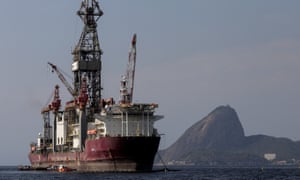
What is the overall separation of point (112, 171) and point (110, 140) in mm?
6631

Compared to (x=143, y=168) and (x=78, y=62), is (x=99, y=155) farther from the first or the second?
(x=78, y=62)

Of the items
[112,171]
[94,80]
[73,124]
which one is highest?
[94,80]

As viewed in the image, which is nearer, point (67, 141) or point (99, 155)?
point (99, 155)

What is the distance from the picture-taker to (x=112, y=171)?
137875 mm

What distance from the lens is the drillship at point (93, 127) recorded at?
136 m

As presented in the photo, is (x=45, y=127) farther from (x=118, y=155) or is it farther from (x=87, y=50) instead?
(x=118, y=155)

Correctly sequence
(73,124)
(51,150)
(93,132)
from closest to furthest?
1. (93,132)
2. (73,124)
3. (51,150)

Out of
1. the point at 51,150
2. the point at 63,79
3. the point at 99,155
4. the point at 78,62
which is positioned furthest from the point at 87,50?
the point at 99,155

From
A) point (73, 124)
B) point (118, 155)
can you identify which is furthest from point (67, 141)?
point (118, 155)

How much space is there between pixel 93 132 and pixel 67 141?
27.3 metres

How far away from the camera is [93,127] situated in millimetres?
152500

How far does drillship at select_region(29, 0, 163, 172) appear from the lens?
136000 mm

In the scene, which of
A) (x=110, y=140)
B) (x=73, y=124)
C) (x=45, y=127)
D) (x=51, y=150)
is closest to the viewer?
(x=110, y=140)

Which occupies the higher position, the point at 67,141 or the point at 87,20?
the point at 87,20
